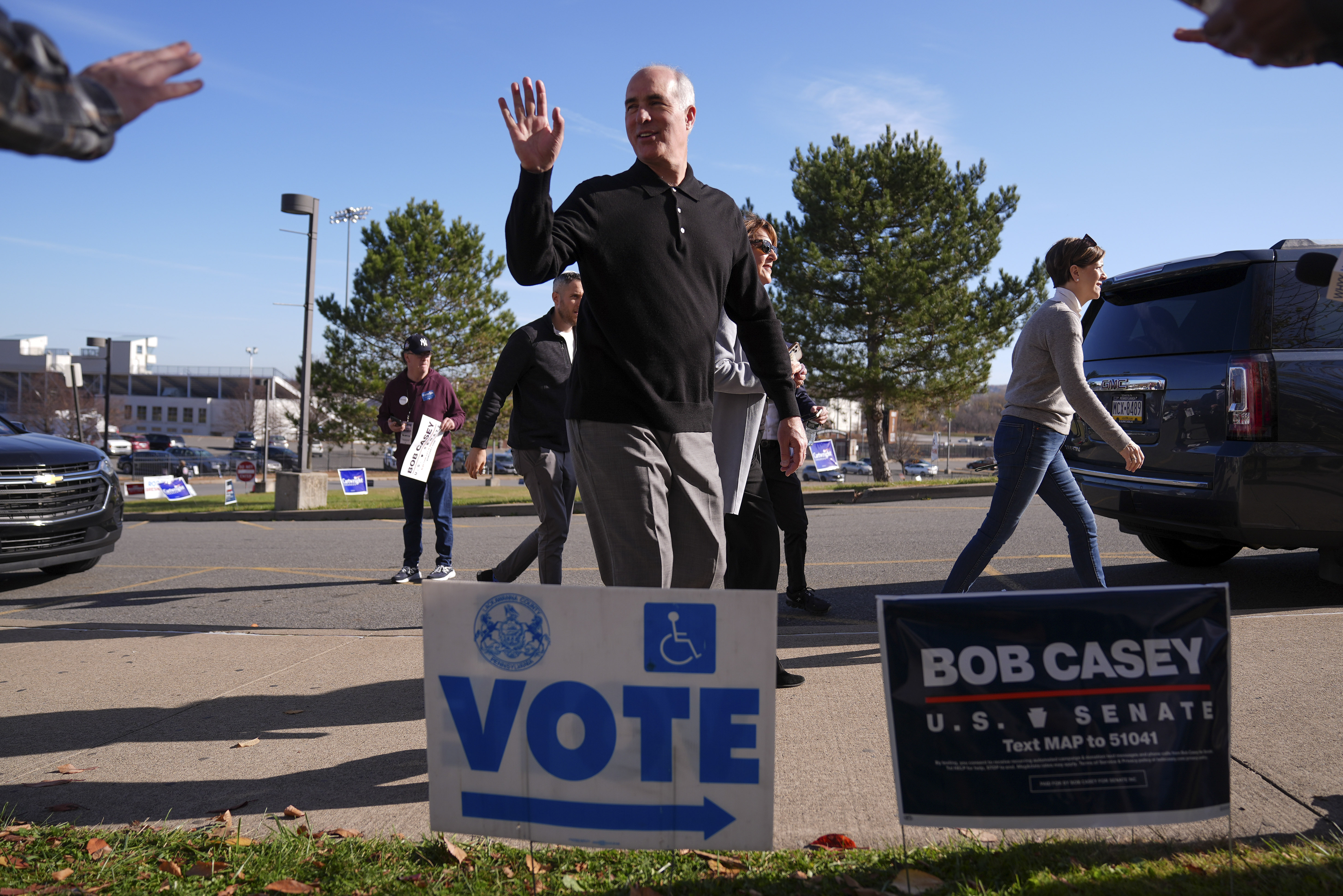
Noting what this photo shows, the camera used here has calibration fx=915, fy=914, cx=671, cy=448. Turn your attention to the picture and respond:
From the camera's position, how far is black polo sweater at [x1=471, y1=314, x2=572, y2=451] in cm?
527

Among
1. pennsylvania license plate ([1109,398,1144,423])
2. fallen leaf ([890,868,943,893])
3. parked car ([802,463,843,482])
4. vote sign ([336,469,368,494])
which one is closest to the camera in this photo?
fallen leaf ([890,868,943,893])

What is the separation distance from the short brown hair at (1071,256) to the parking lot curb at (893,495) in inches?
421

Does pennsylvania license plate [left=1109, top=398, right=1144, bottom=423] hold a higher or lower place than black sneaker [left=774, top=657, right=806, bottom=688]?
higher

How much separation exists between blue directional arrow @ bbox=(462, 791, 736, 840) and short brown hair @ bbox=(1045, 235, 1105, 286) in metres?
3.34

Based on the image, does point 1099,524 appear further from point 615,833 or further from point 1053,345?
point 615,833

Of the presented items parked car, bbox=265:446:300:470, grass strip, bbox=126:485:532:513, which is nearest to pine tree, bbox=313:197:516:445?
grass strip, bbox=126:485:532:513

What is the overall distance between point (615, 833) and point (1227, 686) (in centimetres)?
153

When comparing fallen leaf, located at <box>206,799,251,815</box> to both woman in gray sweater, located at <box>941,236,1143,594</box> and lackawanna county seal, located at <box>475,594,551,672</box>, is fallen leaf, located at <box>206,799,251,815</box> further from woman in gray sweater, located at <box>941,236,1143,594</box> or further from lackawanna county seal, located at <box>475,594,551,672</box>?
woman in gray sweater, located at <box>941,236,1143,594</box>

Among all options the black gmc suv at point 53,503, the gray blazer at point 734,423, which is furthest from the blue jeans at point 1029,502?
the black gmc suv at point 53,503

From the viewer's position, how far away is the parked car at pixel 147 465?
47844 millimetres

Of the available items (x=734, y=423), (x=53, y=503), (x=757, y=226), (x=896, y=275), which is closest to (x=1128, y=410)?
(x=757, y=226)

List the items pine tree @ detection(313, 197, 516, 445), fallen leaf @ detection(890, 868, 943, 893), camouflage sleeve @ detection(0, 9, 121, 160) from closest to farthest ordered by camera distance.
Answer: camouflage sleeve @ detection(0, 9, 121, 160)
fallen leaf @ detection(890, 868, 943, 893)
pine tree @ detection(313, 197, 516, 445)

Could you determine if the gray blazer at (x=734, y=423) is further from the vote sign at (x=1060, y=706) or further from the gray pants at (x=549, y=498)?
the gray pants at (x=549, y=498)

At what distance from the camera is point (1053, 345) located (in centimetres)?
433
